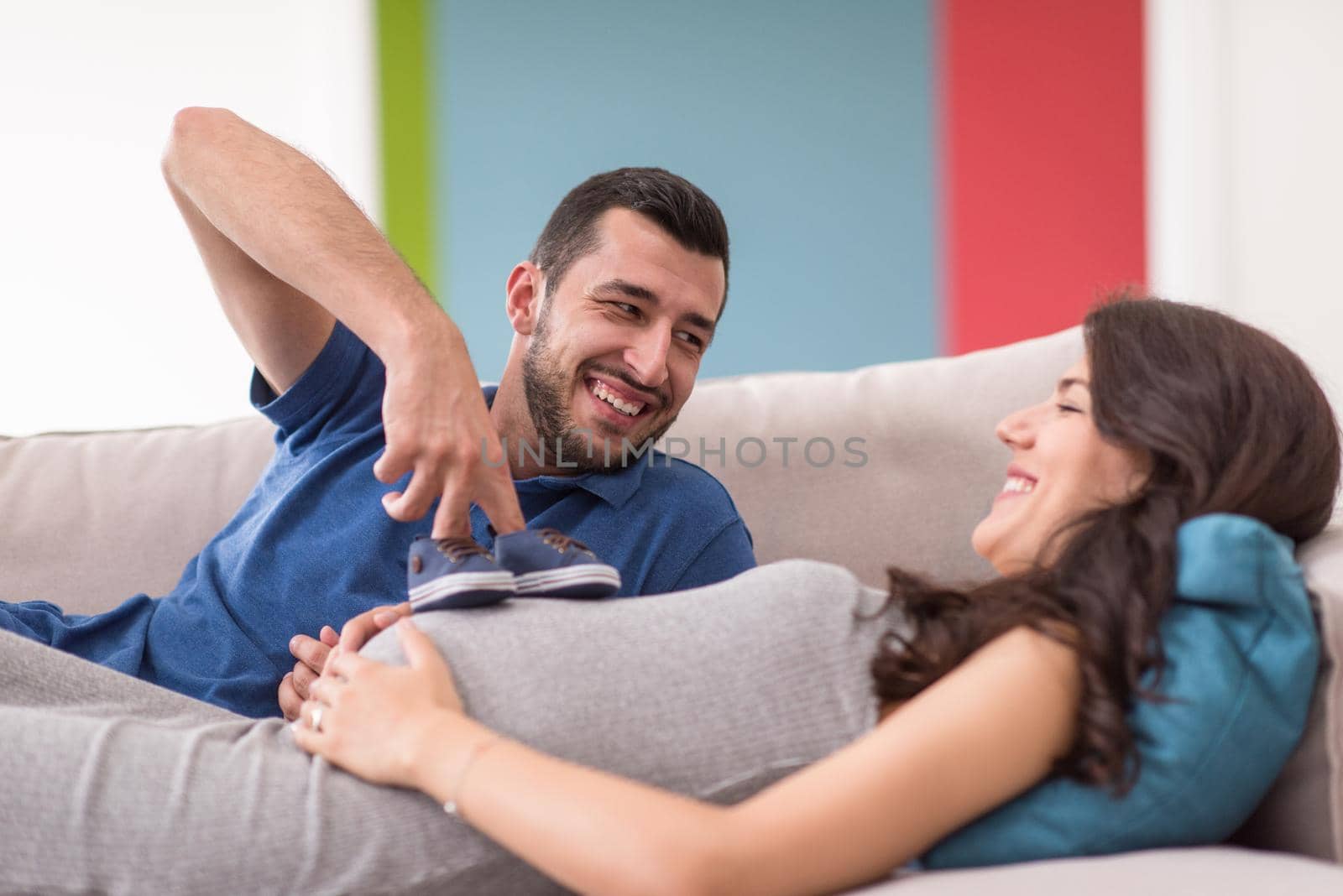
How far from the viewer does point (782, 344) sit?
2975 millimetres

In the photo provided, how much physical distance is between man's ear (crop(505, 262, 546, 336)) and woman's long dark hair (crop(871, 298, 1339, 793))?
89 cm

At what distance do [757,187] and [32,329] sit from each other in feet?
6.51

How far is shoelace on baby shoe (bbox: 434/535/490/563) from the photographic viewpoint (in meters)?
1.02

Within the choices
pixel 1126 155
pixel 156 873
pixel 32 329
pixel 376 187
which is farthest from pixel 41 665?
pixel 1126 155

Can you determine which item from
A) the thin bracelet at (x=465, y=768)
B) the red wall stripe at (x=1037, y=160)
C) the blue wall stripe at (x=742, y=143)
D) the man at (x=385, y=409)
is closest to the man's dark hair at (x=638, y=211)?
the man at (x=385, y=409)

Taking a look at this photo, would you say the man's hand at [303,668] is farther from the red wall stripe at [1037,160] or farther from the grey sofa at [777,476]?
the red wall stripe at [1037,160]

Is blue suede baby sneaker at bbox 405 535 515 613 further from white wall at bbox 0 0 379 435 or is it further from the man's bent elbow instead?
white wall at bbox 0 0 379 435

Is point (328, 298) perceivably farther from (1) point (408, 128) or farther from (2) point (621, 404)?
(1) point (408, 128)

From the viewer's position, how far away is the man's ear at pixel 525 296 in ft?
5.82

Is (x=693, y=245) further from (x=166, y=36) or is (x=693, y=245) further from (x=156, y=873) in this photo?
(x=166, y=36)

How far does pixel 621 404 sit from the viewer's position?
1.64 meters

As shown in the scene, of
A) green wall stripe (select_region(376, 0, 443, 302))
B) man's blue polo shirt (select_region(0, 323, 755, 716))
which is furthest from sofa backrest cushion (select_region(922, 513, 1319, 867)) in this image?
green wall stripe (select_region(376, 0, 443, 302))

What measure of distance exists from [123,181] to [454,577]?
2585mm

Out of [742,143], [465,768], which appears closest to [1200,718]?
[465,768]
